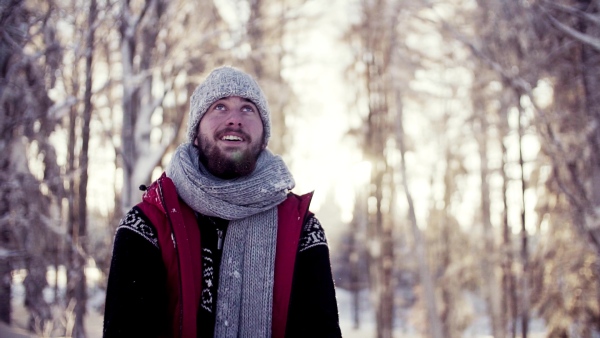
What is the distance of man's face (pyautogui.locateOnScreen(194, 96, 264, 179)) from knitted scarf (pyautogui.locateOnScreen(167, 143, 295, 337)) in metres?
0.04

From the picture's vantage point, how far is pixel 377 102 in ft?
43.2

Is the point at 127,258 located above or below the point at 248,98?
below

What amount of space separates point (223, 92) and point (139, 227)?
51cm

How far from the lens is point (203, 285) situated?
4.90ft

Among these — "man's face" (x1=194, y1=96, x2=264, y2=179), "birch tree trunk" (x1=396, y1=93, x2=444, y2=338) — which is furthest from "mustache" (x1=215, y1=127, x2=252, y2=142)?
"birch tree trunk" (x1=396, y1=93, x2=444, y2=338)

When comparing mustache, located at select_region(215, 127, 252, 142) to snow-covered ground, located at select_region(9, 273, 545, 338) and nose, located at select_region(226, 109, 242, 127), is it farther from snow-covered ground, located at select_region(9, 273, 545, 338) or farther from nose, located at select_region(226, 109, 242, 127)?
snow-covered ground, located at select_region(9, 273, 545, 338)

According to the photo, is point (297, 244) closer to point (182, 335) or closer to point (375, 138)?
point (182, 335)

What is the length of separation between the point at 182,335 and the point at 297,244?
1.36ft

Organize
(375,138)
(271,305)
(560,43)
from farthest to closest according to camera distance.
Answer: (375,138) → (560,43) → (271,305)

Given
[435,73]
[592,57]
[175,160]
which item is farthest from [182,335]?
[435,73]

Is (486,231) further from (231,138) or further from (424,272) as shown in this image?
(231,138)

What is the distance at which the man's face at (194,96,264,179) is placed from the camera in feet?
5.33

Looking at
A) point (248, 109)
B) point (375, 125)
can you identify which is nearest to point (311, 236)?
point (248, 109)

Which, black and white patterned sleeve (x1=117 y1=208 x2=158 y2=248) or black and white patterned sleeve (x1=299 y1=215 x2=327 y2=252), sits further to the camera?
black and white patterned sleeve (x1=299 y1=215 x2=327 y2=252)
